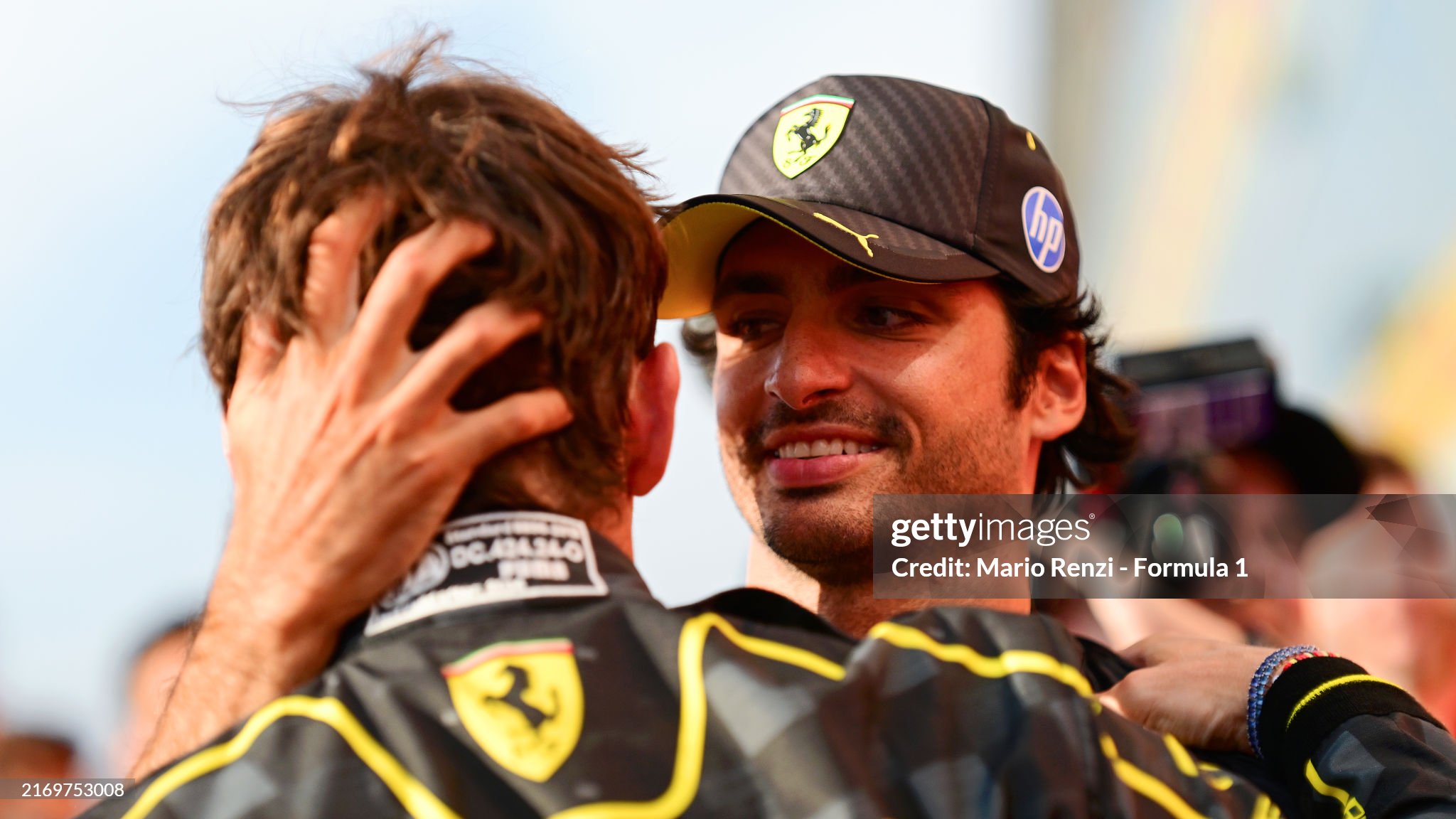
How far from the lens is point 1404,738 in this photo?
1.59m

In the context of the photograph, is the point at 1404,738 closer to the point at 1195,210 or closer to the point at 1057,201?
the point at 1057,201

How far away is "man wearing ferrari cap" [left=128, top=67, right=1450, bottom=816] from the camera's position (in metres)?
2.33

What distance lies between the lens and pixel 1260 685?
1800mm

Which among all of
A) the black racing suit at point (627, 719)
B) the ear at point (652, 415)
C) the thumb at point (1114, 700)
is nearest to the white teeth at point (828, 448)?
the thumb at point (1114, 700)

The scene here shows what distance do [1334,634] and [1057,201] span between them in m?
1.75

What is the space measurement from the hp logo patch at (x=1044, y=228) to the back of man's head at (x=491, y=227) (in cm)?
127

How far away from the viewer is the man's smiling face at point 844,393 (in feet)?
7.66

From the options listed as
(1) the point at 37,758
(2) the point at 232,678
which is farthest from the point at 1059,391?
(1) the point at 37,758

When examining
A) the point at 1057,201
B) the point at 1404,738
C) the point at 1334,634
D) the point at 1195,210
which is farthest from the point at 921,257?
the point at 1195,210

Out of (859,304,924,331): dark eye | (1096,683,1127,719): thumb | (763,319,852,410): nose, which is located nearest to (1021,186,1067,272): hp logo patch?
(859,304,924,331): dark eye

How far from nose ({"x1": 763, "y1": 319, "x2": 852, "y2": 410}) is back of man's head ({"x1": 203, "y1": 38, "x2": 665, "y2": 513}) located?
90cm

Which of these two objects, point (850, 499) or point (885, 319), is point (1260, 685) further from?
point (885, 319)

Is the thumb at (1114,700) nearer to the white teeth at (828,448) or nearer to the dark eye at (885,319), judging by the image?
the white teeth at (828,448)

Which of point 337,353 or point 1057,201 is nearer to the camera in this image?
point 337,353
